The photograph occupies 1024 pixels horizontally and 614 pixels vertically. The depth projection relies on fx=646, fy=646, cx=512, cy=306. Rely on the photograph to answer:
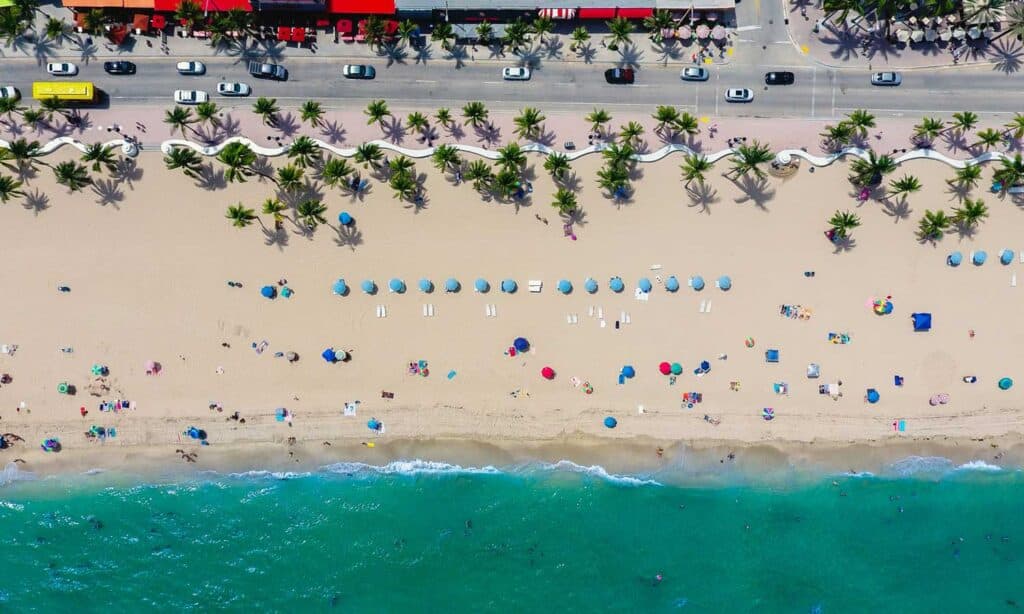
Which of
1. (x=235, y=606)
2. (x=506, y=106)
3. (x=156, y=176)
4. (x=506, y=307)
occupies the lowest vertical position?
(x=235, y=606)

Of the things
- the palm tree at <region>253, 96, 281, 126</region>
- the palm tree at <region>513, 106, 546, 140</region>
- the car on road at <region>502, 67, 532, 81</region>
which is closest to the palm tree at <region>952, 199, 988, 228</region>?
the palm tree at <region>513, 106, 546, 140</region>

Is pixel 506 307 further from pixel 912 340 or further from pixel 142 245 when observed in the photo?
pixel 912 340

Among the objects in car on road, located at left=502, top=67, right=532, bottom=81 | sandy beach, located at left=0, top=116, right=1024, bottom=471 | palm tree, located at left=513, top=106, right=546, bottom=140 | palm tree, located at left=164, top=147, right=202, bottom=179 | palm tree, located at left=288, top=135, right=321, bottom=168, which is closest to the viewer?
palm tree, located at left=288, top=135, right=321, bottom=168

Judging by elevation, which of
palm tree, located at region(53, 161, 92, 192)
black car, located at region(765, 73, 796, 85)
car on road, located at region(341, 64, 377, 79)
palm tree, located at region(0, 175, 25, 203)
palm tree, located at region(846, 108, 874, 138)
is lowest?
palm tree, located at region(0, 175, 25, 203)

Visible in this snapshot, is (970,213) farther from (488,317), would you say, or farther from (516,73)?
(488,317)

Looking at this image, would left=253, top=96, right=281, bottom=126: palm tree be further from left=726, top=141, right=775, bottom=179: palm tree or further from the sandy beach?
left=726, top=141, right=775, bottom=179: palm tree

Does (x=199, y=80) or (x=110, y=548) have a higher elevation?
(x=199, y=80)

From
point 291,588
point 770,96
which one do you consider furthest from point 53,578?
point 770,96

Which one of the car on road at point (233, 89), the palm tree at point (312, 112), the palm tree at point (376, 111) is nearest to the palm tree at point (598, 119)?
the palm tree at point (376, 111)
